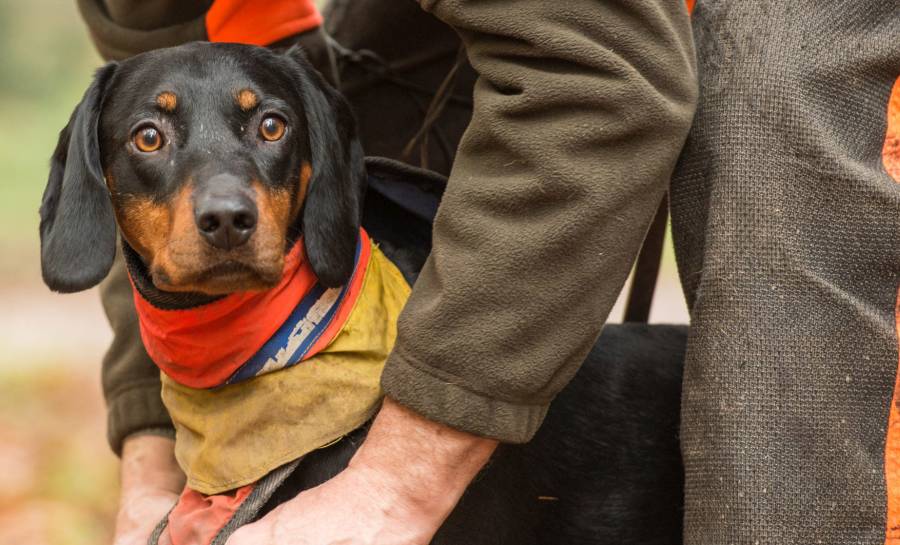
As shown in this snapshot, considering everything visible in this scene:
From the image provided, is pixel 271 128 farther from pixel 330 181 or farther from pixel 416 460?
pixel 416 460

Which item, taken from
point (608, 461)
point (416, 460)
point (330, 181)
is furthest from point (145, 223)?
point (608, 461)

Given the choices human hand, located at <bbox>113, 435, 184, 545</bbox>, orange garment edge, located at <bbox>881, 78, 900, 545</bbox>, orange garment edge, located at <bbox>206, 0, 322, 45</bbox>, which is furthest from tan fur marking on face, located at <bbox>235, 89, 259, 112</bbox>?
orange garment edge, located at <bbox>881, 78, 900, 545</bbox>

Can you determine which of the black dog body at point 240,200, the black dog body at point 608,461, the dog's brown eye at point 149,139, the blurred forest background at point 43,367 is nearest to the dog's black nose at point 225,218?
the black dog body at point 240,200

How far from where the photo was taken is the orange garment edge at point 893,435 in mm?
1734

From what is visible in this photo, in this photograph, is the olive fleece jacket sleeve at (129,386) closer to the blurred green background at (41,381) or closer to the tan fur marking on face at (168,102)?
the tan fur marking on face at (168,102)

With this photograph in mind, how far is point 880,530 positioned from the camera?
5.70 feet

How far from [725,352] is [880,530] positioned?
36 centimetres

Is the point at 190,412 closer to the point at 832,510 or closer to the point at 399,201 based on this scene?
the point at 399,201

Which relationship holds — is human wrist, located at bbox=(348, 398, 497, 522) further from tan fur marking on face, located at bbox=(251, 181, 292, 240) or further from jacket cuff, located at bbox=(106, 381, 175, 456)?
jacket cuff, located at bbox=(106, 381, 175, 456)

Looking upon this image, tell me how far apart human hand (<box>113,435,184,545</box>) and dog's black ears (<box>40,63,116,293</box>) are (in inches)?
24.5

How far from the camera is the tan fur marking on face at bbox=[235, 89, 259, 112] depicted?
2029 mm

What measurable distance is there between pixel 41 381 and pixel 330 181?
3.13 m

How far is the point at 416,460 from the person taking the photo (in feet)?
5.98

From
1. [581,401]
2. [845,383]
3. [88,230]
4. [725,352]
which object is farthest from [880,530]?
[88,230]
